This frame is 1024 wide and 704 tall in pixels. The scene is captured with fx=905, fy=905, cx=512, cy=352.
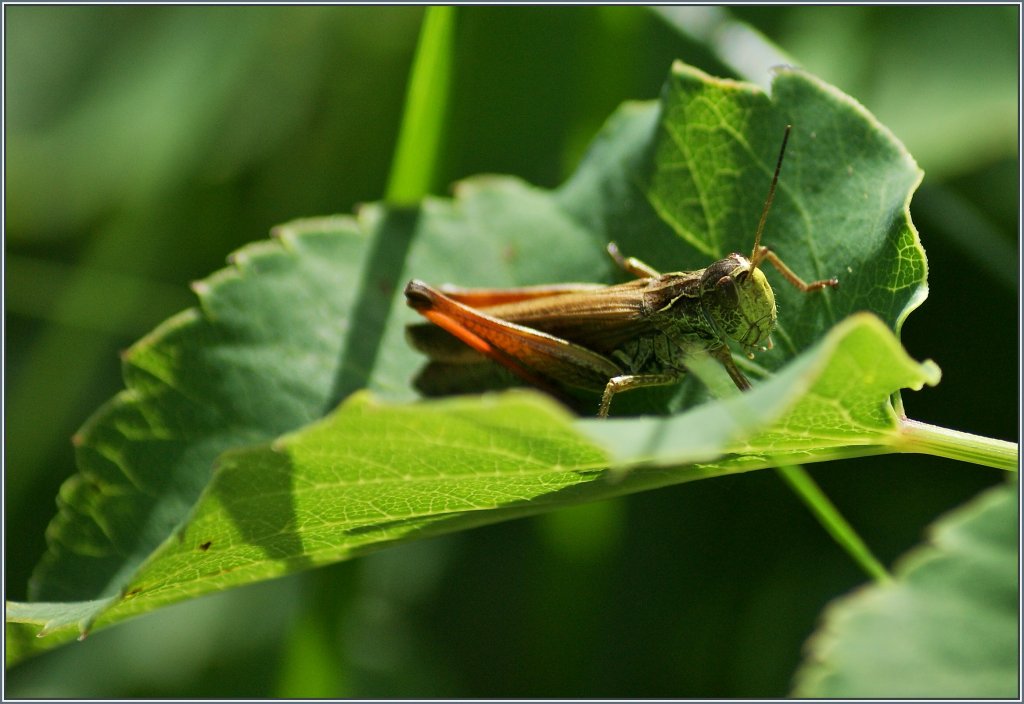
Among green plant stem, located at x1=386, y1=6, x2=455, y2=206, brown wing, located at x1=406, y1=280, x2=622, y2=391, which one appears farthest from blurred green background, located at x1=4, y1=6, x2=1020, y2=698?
brown wing, located at x1=406, y1=280, x2=622, y2=391

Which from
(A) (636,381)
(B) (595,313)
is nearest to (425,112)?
(B) (595,313)

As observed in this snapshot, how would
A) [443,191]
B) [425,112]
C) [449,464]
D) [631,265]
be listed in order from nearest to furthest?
[449,464] → [631,265] → [425,112] → [443,191]

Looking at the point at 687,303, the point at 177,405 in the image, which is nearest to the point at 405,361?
the point at 177,405

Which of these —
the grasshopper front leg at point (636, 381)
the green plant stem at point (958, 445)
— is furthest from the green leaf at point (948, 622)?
the grasshopper front leg at point (636, 381)

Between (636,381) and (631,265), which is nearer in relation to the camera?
(636,381)

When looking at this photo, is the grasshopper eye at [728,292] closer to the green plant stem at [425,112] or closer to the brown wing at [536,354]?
the brown wing at [536,354]

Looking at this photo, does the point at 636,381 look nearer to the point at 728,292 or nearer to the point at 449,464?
the point at 728,292

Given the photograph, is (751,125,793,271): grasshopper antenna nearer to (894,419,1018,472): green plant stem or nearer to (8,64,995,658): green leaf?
(8,64,995,658): green leaf

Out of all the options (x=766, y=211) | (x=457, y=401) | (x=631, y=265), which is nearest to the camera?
(x=457, y=401)
